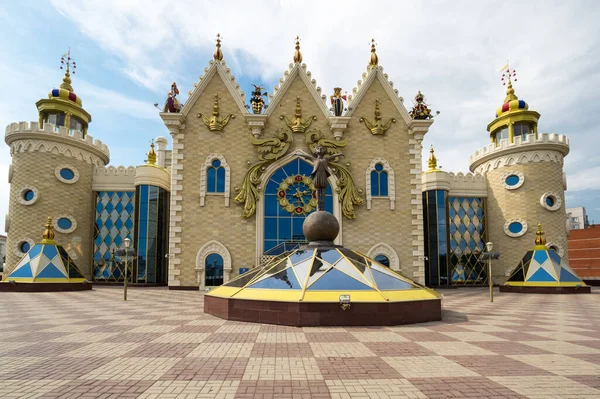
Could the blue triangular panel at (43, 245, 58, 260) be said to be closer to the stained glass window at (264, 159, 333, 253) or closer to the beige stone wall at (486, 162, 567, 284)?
the stained glass window at (264, 159, 333, 253)

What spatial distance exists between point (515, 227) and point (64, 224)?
33206 mm

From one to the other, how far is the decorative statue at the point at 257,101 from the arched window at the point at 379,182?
27.2ft

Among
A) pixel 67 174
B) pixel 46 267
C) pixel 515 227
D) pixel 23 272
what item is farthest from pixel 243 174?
pixel 515 227

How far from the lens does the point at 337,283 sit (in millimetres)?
9930

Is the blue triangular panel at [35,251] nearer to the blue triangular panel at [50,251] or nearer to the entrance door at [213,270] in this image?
the blue triangular panel at [50,251]

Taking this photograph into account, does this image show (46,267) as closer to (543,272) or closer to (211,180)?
(211,180)

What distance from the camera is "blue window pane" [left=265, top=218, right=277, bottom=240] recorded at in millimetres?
23094

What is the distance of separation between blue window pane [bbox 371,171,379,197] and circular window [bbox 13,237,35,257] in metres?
23.2

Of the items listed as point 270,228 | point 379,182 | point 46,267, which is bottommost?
point 46,267

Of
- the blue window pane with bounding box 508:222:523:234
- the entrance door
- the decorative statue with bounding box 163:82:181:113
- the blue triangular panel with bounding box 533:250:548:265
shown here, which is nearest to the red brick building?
the blue window pane with bounding box 508:222:523:234

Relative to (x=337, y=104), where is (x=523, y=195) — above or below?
below

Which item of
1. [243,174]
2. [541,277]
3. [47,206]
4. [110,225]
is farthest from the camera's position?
[110,225]

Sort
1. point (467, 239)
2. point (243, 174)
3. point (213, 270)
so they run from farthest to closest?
1. point (467, 239)
2. point (243, 174)
3. point (213, 270)

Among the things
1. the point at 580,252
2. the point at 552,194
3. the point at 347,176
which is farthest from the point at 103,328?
the point at 580,252
